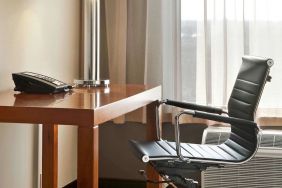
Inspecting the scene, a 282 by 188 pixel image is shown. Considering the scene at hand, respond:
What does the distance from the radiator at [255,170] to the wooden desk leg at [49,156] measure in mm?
966

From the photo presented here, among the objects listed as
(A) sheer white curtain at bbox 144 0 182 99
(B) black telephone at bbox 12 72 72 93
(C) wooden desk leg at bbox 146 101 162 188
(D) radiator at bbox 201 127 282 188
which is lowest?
(D) radiator at bbox 201 127 282 188

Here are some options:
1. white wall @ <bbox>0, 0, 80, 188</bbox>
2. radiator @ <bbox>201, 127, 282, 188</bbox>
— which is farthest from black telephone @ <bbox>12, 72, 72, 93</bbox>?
radiator @ <bbox>201, 127, 282, 188</bbox>

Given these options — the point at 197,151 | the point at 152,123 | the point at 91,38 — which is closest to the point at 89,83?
the point at 91,38

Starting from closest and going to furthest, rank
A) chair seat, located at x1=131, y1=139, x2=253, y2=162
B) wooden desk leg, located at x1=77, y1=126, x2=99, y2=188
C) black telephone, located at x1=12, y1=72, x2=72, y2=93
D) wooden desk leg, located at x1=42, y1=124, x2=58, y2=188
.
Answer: wooden desk leg, located at x1=77, y1=126, x2=99, y2=188
black telephone, located at x1=12, y1=72, x2=72, y2=93
chair seat, located at x1=131, y1=139, x2=253, y2=162
wooden desk leg, located at x1=42, y1=124, x2=58, y2=188

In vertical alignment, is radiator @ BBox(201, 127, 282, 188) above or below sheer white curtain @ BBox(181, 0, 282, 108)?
below

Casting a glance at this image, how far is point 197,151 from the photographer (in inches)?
106

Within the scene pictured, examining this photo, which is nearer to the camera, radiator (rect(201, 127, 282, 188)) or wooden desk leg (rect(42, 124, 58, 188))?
wooden desk leg (rect(42, 124, 58, 188))

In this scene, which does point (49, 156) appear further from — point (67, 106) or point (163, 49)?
point (163, 49)

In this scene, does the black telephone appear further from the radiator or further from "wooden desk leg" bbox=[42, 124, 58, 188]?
the radiator

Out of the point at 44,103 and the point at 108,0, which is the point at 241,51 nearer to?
the point at 108,0

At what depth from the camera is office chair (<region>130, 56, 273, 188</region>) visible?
8.03ft

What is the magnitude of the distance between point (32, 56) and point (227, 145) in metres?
1.18

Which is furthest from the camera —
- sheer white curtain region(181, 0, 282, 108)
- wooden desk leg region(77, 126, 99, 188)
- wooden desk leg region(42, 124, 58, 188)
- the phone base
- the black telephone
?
sheer white curtain region(181, 0, 282, 108)

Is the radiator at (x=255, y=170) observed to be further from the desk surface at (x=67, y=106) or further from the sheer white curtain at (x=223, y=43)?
the desk surface at (x=67, y=106)
